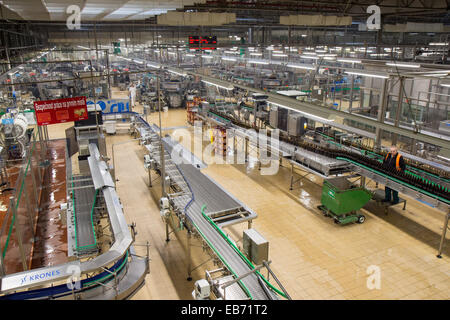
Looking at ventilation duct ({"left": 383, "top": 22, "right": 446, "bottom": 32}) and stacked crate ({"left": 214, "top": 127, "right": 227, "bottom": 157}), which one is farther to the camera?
ventilation duct ({"left": 383, "top": 22, "right": 446, "bottom": 32})

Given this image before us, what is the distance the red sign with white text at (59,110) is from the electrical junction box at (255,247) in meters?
6.40

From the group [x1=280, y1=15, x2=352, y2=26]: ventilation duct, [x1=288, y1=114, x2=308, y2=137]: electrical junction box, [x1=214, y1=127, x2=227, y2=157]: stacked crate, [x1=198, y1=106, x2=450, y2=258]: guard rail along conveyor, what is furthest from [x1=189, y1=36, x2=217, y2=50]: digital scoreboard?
[x1=288, y1=114, x2=308, y2=137]: electrical junction box

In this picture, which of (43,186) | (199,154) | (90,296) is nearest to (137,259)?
(90,296)

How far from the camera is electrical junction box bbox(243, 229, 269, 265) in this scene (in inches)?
197

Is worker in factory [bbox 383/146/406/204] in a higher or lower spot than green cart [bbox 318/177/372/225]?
higher

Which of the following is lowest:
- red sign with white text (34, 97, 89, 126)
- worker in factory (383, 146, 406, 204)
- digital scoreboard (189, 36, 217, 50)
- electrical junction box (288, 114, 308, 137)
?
worker in factory (383, 146, 406, 204)

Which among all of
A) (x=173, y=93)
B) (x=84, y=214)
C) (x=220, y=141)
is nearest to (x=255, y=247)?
(x=84, y=214)

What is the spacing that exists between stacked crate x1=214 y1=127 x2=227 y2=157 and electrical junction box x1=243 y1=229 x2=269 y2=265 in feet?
24.4

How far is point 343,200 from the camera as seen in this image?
796 cm

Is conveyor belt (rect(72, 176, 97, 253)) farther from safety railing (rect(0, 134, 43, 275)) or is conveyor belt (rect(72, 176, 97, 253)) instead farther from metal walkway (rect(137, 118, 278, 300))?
metal walkway (rect(137, 118, 278, 300))

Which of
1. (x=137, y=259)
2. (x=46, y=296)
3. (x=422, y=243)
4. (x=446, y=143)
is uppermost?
(x=446, y=143)
